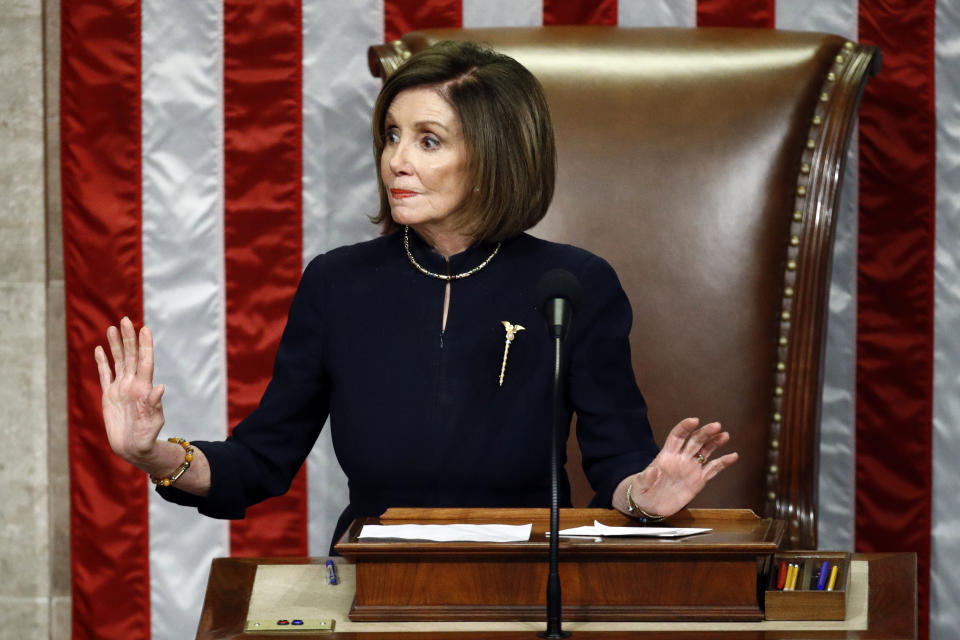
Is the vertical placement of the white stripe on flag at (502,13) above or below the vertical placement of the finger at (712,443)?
A: above

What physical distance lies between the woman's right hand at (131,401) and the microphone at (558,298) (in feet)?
1.70

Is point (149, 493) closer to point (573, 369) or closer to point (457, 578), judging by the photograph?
point (573, 369)

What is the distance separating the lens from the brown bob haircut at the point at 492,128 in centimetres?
190

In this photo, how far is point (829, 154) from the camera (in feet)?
7.96

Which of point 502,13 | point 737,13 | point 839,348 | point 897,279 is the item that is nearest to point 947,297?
point 897,279

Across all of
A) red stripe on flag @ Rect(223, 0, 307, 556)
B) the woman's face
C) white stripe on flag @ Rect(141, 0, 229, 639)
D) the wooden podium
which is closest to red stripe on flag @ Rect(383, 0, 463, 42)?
red stripe on flag @ Rect(223, 0, 307, 556)

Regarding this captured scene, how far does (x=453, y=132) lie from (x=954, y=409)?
1.41 m

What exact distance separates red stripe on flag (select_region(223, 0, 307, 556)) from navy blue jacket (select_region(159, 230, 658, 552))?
779mm

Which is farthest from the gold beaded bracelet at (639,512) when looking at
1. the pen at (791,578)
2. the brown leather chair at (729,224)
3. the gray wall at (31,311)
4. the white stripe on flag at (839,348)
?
the gray wall at (31,311)

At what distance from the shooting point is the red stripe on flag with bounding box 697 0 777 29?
270cm

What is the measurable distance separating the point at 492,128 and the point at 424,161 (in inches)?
4.7

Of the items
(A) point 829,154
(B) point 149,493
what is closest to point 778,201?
(A) point 829,154

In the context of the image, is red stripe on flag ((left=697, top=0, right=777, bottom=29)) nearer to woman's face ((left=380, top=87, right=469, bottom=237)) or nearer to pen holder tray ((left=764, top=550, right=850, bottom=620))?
woman's face ((left=380, top=87, right=469, bottom=237))

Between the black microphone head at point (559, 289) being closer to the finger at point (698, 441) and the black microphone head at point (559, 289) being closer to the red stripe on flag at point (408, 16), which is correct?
the finger at point (698, 441)
